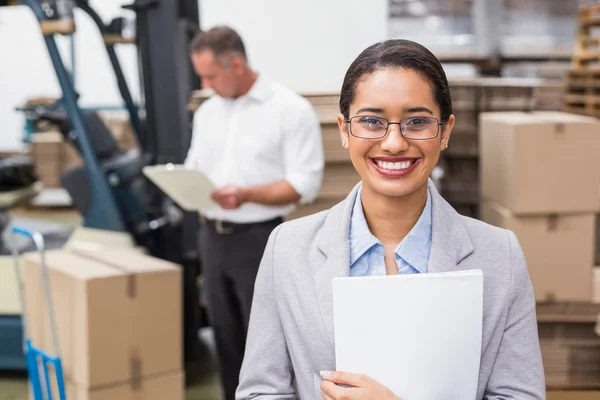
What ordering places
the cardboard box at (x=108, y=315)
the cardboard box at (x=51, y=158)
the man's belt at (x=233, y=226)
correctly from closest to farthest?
the cardboard box at (x=108, y=315) < the man's belt at (x=233, y=226) < the cardboard box at (x=51, y=158)

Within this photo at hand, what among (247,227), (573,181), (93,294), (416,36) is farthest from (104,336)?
(416,36)

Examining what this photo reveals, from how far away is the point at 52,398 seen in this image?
10.5 feet

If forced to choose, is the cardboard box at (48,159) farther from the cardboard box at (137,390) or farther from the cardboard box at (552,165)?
the cardboard box at (552,165)

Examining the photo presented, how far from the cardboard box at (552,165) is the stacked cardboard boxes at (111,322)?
1.39 m

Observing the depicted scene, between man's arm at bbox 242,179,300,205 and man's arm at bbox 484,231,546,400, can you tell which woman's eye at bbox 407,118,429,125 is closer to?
man's arm at bbox 484,231,546,400

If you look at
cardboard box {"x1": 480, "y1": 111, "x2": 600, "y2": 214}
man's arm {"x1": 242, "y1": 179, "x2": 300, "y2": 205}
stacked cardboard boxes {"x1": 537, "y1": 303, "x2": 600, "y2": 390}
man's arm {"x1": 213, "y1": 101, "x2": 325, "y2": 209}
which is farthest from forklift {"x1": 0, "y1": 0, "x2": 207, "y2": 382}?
stacked cardboard boxes {"x1": 537, "y1": 303, "x2": 600, "y2": 390}

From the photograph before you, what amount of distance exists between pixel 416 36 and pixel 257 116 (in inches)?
251

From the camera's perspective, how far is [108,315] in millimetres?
3186

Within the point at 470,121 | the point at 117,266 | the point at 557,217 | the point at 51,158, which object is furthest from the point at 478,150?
the point at 51,158

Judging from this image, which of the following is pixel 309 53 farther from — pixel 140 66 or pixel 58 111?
pixel 58 111

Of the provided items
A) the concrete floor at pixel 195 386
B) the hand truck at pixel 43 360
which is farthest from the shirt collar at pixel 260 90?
the concrete floor at pixel 195 386

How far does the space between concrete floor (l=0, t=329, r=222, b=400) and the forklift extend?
19 centimetres

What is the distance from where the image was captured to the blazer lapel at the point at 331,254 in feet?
4.79

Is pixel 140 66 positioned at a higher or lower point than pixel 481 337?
higher
